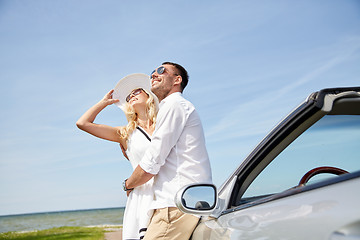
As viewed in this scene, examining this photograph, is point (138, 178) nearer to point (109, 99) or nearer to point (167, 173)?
point (167, 173)

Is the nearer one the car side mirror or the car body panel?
the car body panel

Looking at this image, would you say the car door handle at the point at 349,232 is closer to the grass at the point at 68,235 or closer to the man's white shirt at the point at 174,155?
the man's white shirt at the point at 174,155

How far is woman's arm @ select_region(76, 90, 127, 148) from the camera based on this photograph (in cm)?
369

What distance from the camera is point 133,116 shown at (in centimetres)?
381

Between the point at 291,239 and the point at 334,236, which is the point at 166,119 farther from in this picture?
the point at 334,236

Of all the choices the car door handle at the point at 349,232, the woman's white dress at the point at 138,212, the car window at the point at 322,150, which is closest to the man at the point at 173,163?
the woman's white dress at the point at 138,212

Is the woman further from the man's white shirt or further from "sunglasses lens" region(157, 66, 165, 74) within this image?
"sunglasses lens" region(157, 66, 165, 74)

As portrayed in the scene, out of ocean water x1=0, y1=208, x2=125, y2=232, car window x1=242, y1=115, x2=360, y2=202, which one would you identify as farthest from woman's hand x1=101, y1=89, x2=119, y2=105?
ocean water x1=0, y1=208, x2=125, y2=232

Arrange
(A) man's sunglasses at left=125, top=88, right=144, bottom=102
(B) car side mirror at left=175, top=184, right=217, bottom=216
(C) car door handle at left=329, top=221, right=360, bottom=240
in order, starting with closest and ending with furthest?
(C) car door handle at left=329, top=221, right=360, bottom=240 < (B) car side mirror at left=175, top=184, right=217, bottom=216 < (A) man's sunglasses at left=125, top=88, right=144, bottom=102

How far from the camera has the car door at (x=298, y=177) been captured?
4.34 ft

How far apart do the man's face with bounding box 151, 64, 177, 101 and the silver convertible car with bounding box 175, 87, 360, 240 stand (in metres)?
1.19

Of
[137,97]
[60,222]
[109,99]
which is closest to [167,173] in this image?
[137,97]

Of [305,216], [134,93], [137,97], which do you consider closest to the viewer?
[305,216]

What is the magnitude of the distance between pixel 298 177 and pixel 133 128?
6.42ft
